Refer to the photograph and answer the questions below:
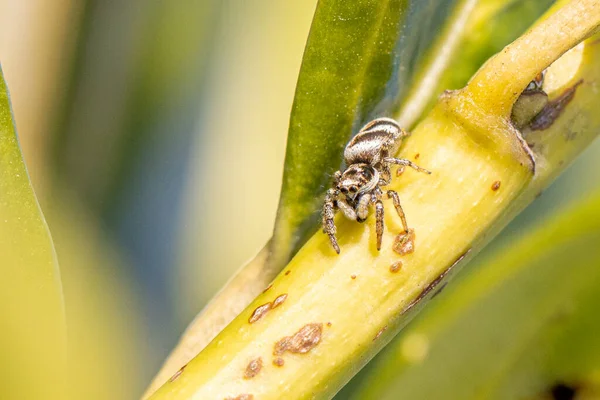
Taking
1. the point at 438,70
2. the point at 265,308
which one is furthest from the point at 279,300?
the point at 438,70

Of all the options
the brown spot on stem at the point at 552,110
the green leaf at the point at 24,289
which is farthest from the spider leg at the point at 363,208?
the green leaf at the point at 24,289

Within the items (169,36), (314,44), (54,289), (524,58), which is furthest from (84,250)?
(524,58)

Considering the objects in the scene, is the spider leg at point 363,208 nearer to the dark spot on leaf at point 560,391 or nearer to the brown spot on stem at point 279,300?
the brown spot on stem at point 279,300

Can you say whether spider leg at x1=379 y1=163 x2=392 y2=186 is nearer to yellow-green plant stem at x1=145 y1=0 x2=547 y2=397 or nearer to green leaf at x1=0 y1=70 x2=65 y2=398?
yellow-green plant stem at x1=145 y1=0 x2=547 y2=397

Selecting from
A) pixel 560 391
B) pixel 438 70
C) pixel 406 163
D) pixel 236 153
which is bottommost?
pixel 560 391

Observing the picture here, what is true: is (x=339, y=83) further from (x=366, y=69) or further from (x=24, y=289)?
(x=24, y=289)

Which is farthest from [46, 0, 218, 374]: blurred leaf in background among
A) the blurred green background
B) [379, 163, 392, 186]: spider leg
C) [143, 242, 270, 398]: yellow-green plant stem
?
[379, 163, 392, 186]: spider leg

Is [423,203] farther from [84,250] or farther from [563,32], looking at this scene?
[84,250]

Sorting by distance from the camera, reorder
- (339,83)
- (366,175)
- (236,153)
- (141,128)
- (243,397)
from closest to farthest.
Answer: (243,397)
(339,83)
(366,175)
(141,128)
(236,153)
